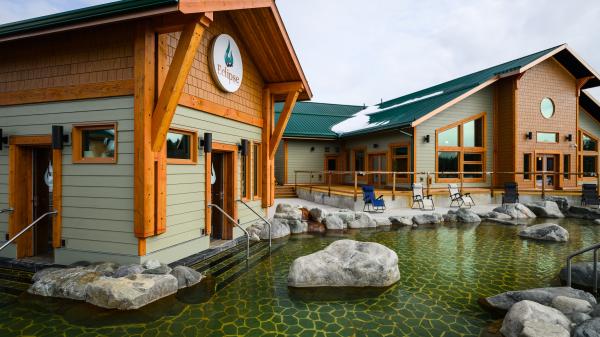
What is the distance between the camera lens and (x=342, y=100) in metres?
134

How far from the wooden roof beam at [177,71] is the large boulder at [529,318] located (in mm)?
5229

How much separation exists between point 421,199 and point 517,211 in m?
3.33

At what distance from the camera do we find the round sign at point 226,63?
6.84 m

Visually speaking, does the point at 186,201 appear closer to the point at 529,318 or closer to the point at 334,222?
the point at 334,222

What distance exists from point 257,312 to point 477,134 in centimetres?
1588

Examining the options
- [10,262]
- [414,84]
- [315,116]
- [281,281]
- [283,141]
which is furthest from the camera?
[414,84]

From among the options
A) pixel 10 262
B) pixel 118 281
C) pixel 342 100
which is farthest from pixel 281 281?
pixel 342 100

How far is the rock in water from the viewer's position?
496 cm

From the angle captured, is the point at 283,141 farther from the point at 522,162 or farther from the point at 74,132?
the point at 74,132

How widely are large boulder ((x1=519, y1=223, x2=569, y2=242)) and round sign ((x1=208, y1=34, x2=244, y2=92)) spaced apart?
8450 millimetres

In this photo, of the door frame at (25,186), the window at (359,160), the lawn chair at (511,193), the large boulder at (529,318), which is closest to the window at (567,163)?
the lawn chair at (511,193)

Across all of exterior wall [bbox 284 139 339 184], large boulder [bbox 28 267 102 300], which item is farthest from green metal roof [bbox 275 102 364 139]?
large boulder [bbox 28 267 102 300]

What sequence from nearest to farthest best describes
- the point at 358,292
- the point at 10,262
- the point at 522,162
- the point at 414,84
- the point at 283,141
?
1. the point at 358,292
2. the point at 10,262
3. the point at 522,162
4. the point at 283,141
5. the point at 414,84

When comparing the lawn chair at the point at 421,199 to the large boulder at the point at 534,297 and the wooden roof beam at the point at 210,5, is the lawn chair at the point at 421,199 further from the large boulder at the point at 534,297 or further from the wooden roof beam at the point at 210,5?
the wooden roof beam at the point at 210,5
